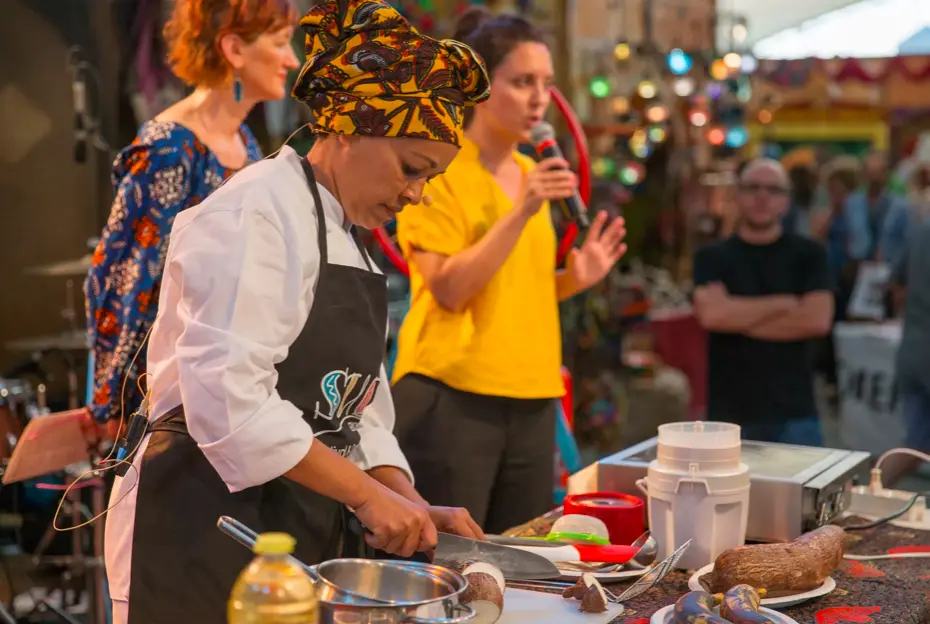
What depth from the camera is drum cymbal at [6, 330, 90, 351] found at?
145 inches

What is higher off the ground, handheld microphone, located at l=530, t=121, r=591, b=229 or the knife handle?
→ handheld microphone, located at l=530, t=121, r=591, b=229

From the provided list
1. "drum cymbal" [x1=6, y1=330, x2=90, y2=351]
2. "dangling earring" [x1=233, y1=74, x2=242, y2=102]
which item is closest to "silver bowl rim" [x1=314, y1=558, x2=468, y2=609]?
"dangling earring" [x1=233, y1=74, x2=242, y2=102]

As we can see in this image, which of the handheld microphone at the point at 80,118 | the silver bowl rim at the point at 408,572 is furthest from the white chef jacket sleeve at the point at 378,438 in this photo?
the handheld microphone at the point at 80,118

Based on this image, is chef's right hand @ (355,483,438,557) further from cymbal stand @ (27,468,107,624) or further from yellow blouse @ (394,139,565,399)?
cymbal stand @ (27,468,107,624)

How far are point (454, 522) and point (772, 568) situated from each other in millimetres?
477

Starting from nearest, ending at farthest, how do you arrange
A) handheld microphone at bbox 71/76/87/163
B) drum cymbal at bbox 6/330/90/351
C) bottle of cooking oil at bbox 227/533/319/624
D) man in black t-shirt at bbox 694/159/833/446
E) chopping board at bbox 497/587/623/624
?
bottle of cooking oil at bbox 227/533/319/624 < chopping board at bbox 497/587/623/624 < drum cymbal at bbox 6/330/90/351 < handheld microphone at bbox 71/76/87/163 < man in black t-shirt at bbox 694/159/833/446

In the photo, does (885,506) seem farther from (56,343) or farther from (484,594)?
(56,343)

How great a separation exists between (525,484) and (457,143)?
1.16 metres

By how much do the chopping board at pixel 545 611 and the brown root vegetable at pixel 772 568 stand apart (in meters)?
0.18

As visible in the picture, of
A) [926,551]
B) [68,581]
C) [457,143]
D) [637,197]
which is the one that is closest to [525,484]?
[926,551]

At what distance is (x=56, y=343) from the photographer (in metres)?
3.72

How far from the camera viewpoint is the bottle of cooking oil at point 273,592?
1.04 meters

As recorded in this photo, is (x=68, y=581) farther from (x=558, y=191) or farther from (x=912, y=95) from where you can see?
(x=912, y=95)

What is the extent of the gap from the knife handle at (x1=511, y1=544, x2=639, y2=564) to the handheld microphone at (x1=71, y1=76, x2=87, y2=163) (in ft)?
8.78
